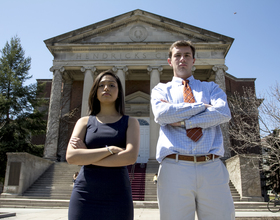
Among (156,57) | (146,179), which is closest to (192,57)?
(146,179)

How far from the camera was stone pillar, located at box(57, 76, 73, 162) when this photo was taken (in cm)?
2355

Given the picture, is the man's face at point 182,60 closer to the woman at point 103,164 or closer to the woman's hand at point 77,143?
the woman at point 103,164

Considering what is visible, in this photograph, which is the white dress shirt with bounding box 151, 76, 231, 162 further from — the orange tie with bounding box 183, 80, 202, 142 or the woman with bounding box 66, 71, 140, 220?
the woman with bounding box 66, 71, 140, 220

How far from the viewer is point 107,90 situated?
294 cm

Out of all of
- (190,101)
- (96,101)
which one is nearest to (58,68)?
(96,101)

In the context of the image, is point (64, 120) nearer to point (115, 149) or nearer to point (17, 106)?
point (17, 106)

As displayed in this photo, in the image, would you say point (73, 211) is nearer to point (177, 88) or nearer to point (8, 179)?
point (177, 88)

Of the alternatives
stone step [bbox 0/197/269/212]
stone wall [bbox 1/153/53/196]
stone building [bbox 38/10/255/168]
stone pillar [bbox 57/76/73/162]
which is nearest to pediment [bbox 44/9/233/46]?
stone building [bbox 38/10/255/168]

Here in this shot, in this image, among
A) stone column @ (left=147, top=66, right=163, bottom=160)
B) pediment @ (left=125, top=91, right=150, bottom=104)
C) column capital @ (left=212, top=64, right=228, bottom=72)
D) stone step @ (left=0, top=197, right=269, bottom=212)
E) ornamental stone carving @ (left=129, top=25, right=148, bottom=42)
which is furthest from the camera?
pediment @ (left=125, top=91, right=150, bottom=104)

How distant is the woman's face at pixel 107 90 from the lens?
293 cm

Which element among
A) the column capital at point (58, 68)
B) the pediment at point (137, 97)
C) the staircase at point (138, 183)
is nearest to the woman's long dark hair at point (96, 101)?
the staircase at point (138, 183)

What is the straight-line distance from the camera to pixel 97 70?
74.4 ft

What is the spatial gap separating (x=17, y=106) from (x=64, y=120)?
164 inches

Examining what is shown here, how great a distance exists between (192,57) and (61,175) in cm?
1638
